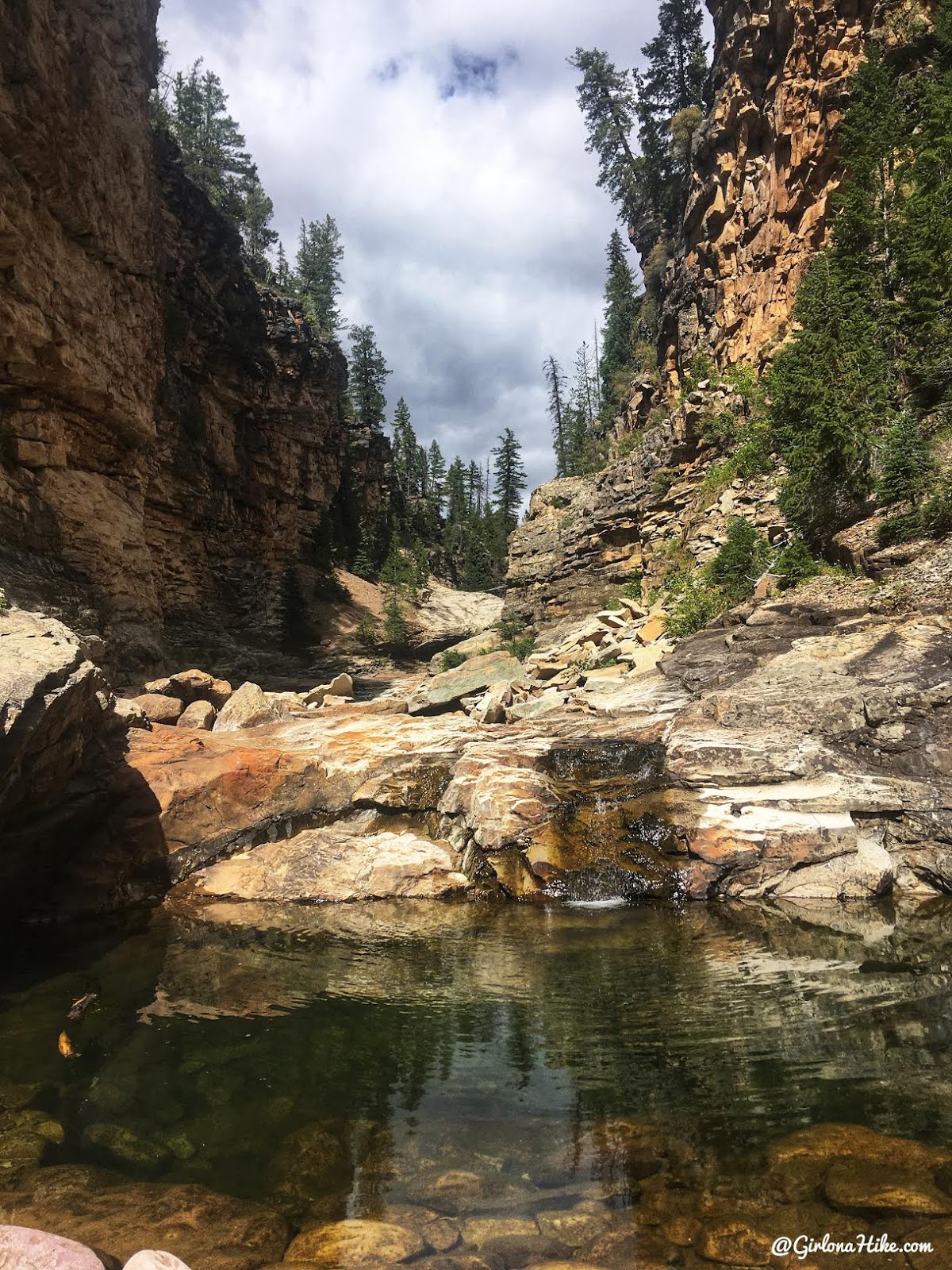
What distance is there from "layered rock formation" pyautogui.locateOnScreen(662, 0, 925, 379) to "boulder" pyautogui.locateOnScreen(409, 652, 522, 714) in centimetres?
1432

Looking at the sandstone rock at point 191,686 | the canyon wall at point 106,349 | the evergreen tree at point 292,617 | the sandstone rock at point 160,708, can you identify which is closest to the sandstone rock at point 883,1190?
the sandstone rock at point 160,708

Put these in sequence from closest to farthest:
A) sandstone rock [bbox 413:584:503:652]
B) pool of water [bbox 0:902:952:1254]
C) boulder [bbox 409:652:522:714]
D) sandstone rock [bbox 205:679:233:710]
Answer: pool of water [bbox 0:902:952:1254] → boulder [bbox 409:652:522:714] → sandstone rock [bbox 205:679:233:710] → sandstone rock [bbox 413:584:503:652]

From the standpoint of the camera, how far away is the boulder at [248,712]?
1395 centimetres

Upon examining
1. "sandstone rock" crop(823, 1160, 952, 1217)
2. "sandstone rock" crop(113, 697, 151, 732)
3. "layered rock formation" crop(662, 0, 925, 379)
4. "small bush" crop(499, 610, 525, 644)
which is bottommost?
"sandstone rock" crop(823, 1160, 952, 1217)

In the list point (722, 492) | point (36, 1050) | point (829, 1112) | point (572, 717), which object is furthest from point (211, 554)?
point (829, 1112)

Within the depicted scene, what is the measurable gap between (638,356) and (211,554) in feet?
79.9

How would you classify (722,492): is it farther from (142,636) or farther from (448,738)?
(142,636)

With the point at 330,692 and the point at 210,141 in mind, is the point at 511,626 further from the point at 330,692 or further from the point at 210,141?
the point at 210,141

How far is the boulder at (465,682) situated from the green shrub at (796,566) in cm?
667

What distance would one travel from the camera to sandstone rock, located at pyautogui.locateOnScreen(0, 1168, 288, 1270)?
2.88 m

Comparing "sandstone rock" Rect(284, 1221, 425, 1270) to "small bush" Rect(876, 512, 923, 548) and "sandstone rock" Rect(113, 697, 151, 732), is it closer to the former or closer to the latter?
"sandstone rock" Rect(113, 697, 151, 732)

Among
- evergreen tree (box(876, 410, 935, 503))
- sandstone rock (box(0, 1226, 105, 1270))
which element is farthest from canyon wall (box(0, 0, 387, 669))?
evergreen tree (box(876, 410, 935, 503))

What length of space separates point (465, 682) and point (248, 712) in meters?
6.01

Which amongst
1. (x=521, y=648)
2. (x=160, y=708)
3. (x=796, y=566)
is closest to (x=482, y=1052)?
(x=160, y=708)
